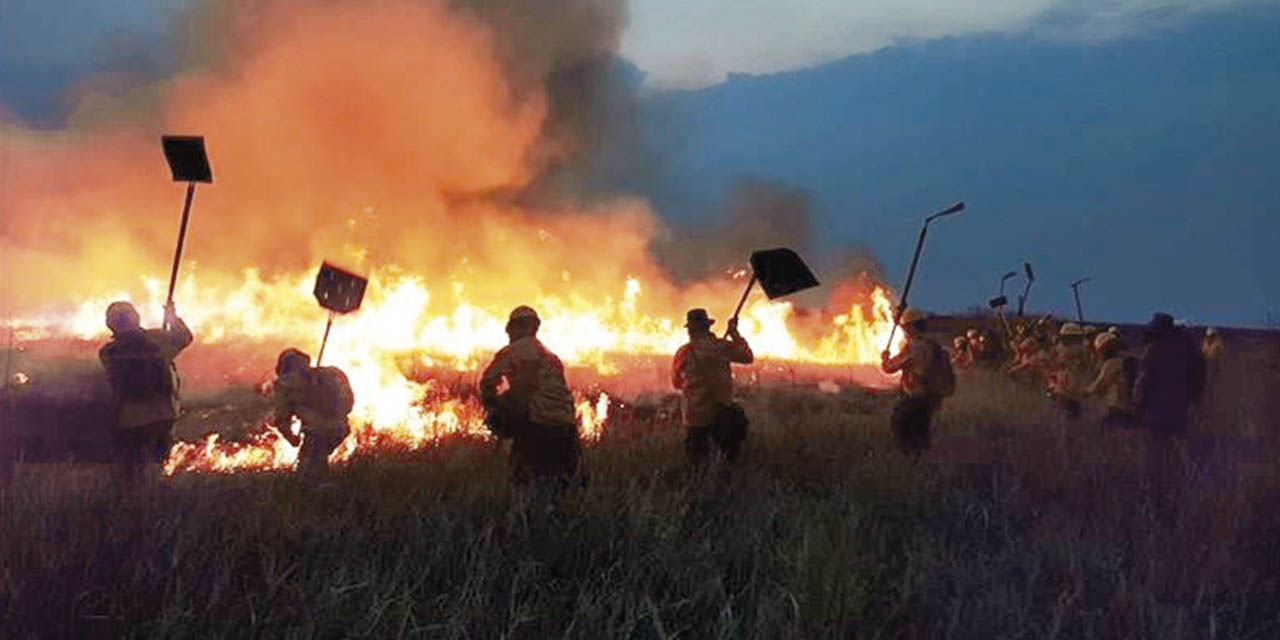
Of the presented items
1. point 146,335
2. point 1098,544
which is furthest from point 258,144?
point 1098,544

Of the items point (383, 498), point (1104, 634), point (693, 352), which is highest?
point (693, 352)

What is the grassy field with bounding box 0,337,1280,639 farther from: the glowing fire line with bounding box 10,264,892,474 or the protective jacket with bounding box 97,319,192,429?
the glowing fire line with bounding box 10,264,892,474

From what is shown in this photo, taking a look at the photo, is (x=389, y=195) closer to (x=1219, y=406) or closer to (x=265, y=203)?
(x=265, y=203)

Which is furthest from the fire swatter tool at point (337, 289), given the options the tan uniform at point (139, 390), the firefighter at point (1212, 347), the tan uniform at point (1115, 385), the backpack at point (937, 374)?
the firefighter at point (1212, 347)

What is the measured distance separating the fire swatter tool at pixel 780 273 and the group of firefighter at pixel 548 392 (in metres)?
0.50

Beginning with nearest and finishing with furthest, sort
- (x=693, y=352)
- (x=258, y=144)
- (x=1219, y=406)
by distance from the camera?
1. (x=693, y=352)
2. (x=1219, y=406)
3. (x=258, y=144)

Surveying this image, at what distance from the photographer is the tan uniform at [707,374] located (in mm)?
9078

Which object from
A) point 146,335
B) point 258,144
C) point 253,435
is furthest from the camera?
point 258,144

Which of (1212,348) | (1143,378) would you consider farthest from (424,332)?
(1143,378)

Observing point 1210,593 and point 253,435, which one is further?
point 253,435

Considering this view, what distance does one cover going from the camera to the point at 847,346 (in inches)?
1239

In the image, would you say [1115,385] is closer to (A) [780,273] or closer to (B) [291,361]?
(A) [780,273]

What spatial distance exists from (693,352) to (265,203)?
23172mm

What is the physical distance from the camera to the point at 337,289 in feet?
29.5
